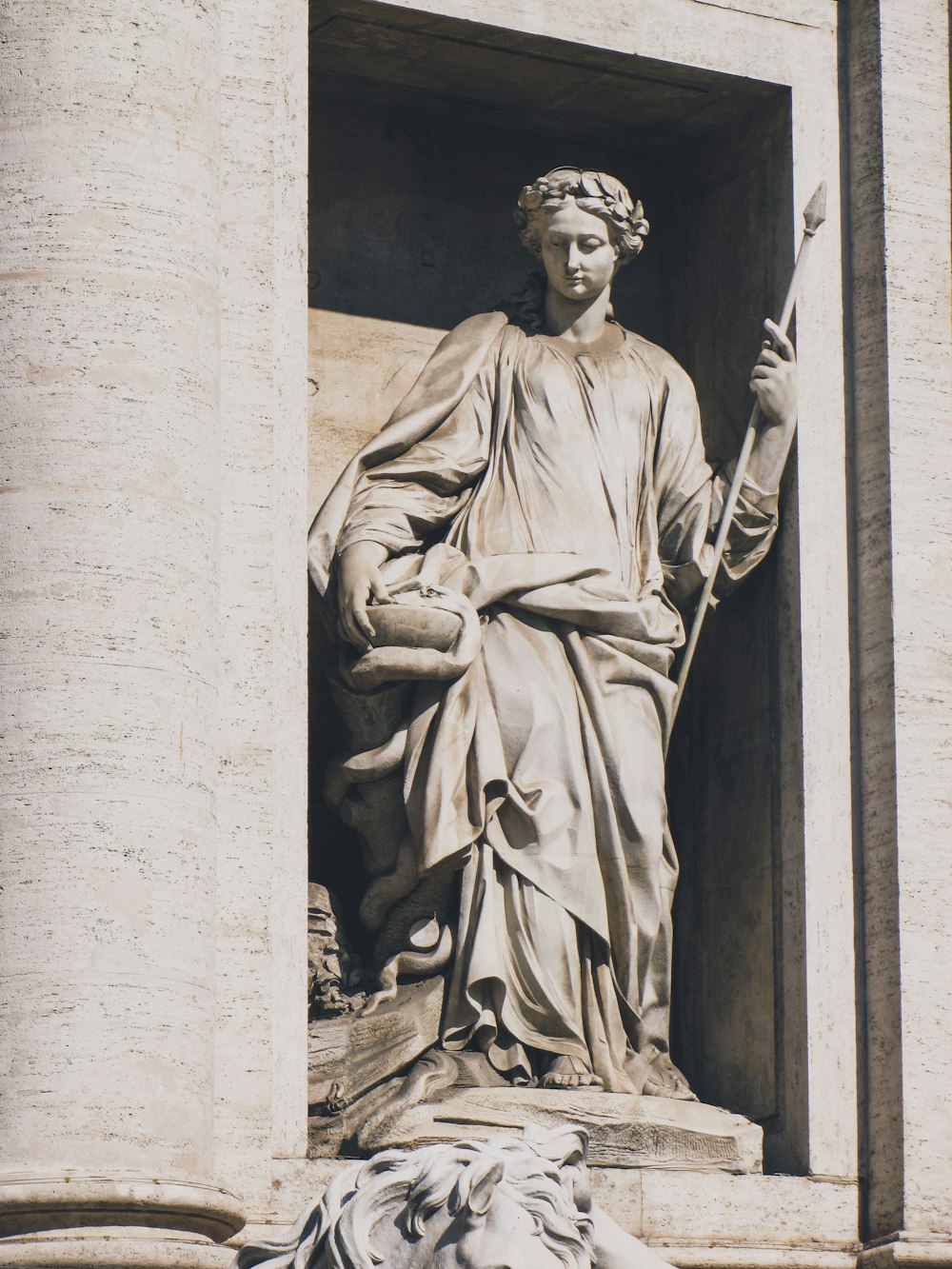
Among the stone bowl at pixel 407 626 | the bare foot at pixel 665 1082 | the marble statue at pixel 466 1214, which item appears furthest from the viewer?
the bare foot at pixel 665 1082

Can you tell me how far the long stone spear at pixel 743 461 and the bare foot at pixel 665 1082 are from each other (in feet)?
3.43

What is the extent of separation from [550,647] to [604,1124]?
1450mm

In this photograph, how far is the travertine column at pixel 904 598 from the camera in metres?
10.2

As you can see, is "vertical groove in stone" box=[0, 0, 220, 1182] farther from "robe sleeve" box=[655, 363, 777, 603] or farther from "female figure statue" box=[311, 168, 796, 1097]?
"robe sleeve" box=[655, 363, 777, 603]

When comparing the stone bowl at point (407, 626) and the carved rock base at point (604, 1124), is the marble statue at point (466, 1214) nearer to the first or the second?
the carved rock base at point (604, 1124)

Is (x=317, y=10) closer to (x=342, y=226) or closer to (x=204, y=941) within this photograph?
(x=342, y=226)

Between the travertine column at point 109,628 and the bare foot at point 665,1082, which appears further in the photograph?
the bare foot at point 665,1082

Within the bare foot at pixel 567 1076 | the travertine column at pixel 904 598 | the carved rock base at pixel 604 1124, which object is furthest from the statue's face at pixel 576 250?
the carved rock base at pixel 604 1124

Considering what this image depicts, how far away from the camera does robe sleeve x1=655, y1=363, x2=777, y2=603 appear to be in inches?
420

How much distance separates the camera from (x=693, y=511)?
10.7 metres

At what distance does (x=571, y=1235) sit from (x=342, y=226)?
5.62m

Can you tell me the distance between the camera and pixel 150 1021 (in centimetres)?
854

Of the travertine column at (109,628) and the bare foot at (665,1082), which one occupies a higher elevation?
the travertine column at (109,628)

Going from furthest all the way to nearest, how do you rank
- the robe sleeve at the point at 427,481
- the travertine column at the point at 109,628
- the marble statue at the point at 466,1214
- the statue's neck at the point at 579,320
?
the statue's neck at the point at 579,320 → the robe sleeve at the point at 427,481 → the travertine column at the point at 109,628 → the marble statue at the point at 466,1214
